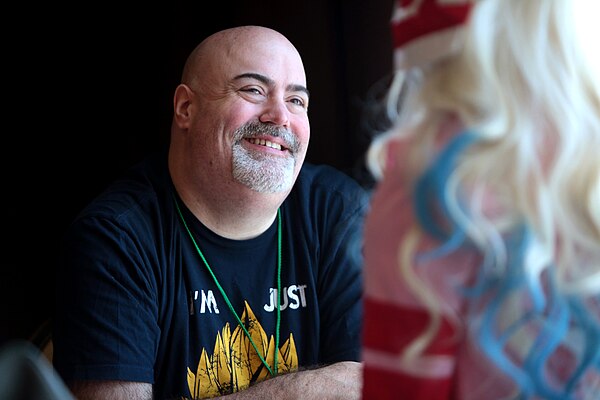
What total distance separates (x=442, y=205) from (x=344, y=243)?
1381 mm

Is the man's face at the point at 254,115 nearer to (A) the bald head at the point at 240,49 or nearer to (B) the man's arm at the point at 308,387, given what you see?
(A) the bald head at the point at 240,49

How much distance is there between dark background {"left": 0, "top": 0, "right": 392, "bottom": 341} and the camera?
10.6ft

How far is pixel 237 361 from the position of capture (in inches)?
73.1

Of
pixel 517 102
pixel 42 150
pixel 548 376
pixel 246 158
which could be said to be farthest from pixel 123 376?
pixel 42 150

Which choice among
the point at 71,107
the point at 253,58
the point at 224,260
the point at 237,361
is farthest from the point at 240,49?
the point at 71,107

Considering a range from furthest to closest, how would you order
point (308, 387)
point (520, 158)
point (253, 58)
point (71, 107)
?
point (71, 107)
point (253, 58)
point (308, 387)
point (520, 158)

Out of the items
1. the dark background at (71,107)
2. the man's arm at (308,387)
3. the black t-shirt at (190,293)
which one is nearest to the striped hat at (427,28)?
the black t-shirt at (190,293)

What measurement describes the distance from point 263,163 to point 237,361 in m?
0.48

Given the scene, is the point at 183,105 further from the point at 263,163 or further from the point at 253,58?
the point at 263,163

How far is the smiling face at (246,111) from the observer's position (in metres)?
1.99

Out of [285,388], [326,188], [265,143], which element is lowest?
[285,388]

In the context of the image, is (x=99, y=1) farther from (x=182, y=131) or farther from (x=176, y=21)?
(x=182, y=131)

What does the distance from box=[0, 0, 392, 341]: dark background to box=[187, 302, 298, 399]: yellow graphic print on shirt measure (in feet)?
4.94

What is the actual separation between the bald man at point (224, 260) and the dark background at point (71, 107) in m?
1.03
